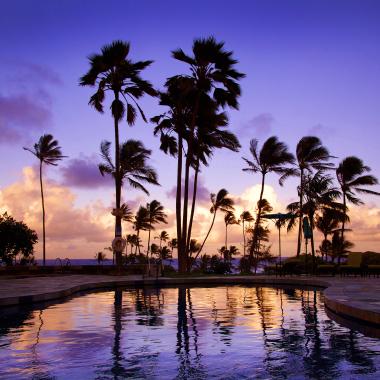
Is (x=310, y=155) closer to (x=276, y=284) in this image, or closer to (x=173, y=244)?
(x=276, y=284)

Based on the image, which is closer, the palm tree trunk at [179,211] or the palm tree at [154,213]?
the palm tree trunk at [179,211]

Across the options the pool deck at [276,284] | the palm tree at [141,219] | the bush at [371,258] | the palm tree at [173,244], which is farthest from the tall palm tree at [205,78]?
the palm tree at [173,244]

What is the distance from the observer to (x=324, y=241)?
2063 inches

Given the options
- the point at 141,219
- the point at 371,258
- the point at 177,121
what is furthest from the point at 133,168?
the point at 141,219

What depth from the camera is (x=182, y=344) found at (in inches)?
343

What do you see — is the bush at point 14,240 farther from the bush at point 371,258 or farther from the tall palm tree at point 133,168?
the bush at point 371,258

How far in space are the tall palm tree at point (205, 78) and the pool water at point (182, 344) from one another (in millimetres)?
16659

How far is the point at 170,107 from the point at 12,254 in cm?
1271

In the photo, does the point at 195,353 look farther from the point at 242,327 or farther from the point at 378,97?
the point at 378,97

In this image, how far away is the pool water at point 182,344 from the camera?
6.73m

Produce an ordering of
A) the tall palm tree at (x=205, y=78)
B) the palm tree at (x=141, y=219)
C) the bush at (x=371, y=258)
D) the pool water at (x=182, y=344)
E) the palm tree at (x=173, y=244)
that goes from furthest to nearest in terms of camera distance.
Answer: the palm tree at (x=173, y=244), the palm tree at (x=141, y=219), the bush at (x=371, y=258), the tall palm tree at (x=205, y=78), the pool water at (x=182, y=344)

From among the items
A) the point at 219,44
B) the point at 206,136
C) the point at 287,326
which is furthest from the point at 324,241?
the point at 287,326

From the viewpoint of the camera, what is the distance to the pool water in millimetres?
6734

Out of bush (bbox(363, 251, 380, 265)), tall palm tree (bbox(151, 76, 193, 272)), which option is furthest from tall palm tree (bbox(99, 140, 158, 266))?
bush (bbox(363, 251, 380, 265))
